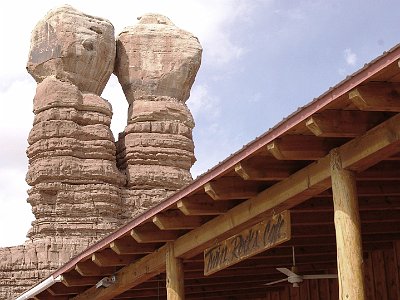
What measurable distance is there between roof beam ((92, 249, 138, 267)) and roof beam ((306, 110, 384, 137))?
15.5 ft

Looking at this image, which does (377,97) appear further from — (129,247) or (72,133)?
(72,133)

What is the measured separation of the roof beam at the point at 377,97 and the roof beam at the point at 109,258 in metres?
5.25

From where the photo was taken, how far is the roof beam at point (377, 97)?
22.9 feet

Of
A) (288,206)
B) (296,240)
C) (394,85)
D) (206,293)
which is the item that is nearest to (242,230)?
(288,206)

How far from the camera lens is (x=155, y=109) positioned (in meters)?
33.3

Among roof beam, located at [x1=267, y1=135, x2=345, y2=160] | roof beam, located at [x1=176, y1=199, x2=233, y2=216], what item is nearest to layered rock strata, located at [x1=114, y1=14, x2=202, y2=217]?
roof beam, located at [x1=176, y1=199, x2=233, y2=216]

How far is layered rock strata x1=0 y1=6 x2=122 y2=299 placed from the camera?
30.1 m

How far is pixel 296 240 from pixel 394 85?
4304 mm

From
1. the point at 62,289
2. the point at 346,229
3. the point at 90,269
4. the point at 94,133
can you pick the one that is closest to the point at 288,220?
the point at 346,229

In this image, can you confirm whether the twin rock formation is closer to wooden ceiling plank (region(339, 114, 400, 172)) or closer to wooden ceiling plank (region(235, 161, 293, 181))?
wooden ceiling plank (region(235, 161, 293, 181))

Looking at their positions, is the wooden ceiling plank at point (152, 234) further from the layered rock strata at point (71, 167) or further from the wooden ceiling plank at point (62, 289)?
the layered rock strata at point (71, 167)

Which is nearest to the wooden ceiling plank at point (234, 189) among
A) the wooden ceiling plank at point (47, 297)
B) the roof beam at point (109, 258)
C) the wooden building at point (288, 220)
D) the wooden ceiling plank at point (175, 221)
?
the wooden building at point (288, 220)

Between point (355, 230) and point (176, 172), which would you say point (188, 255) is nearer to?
point (355, 230)

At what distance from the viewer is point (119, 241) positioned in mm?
11109
